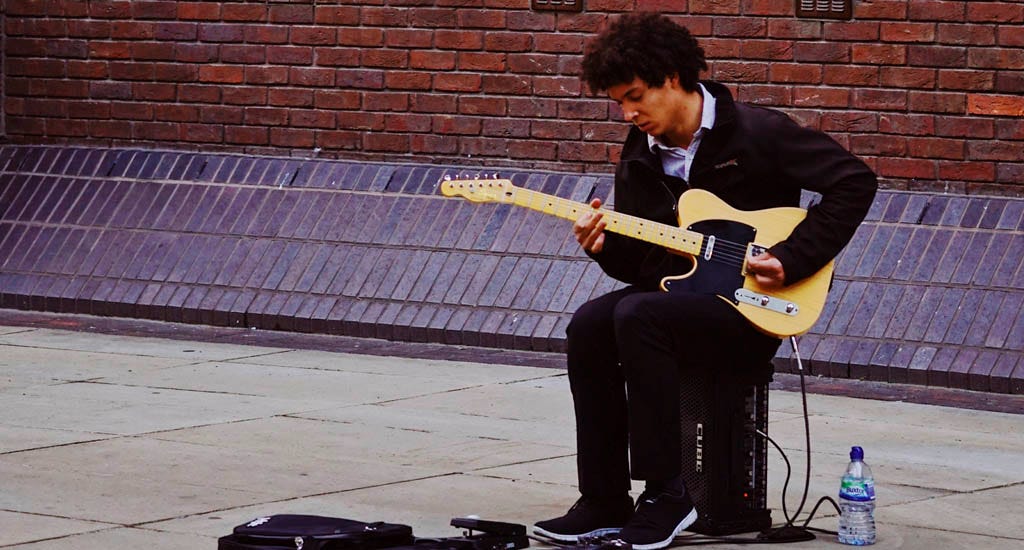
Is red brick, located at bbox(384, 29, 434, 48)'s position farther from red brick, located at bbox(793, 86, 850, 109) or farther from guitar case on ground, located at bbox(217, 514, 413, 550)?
guitar case on ground, located at bbox(217, 514, 413, 550)

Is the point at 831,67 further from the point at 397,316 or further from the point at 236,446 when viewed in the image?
the point at 236,446

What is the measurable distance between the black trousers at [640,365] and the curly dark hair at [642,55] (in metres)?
0.63

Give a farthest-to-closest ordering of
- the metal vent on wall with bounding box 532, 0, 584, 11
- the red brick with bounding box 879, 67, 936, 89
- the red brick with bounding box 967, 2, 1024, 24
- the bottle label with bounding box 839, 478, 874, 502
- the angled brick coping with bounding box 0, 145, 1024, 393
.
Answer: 1. the metal vent on wall with bounding box 532, 0, 584, 11
2. the red brick with bounding box 879, 67, 936, 89
3. the red brick with bounding box 967, 2, 1024, 24
4. the angled brick coping with bounding box 0, 145, 1024, 393
5. the bottle label with bounding box 839, 478, 874, 502

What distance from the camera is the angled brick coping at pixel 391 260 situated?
29.3ft

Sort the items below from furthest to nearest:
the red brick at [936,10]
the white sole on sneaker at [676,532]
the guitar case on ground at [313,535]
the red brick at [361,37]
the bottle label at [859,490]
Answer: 1. the red brick at [361,37]
2. the red brick at [936,10]
3. the bottle label at [859,490]
4. the white sole on sneaker at [676,532]
5. the guitar case on ground at [313,535]

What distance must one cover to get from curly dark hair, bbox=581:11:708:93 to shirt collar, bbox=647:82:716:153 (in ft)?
0.19

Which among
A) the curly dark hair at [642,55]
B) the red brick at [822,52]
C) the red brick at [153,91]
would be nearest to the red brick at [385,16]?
the red brick at [153,91]

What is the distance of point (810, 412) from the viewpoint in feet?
26.5

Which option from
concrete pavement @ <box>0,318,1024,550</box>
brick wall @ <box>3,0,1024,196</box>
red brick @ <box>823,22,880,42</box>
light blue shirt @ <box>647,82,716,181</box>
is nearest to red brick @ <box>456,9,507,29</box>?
brick wall @ <box>3,0,1024,196</box>

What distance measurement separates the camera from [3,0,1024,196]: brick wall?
934 cm

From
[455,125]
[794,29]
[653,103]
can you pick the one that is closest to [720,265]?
[653,103]

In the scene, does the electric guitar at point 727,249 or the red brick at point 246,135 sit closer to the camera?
the electric guitar at point 727,249

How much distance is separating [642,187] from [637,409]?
0.72 metres

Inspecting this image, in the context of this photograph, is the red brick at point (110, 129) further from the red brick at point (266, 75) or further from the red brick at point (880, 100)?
the red brick at point (880, 100)
